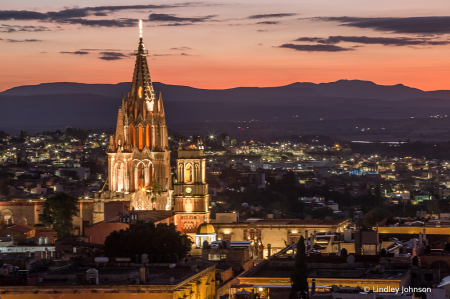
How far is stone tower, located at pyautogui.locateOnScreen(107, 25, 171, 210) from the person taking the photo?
87938 mm

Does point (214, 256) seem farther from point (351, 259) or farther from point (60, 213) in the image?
point (60, 213)

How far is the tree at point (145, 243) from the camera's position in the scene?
2253 inches

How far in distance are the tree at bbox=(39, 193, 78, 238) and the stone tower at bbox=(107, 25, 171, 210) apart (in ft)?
13.1

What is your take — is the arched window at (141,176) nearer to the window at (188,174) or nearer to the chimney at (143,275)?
the window at (188,174)

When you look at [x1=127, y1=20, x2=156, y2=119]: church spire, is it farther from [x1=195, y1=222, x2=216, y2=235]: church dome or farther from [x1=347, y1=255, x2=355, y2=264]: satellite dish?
[x1=347, y1=255, x2=355, y2=264]: satellite dish

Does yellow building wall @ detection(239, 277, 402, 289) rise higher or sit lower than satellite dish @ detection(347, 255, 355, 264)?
lower

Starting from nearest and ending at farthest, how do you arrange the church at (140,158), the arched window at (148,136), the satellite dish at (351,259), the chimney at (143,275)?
1. the chimney at (143,275)
2. the satellite dish at (351,259)
3. the church at (140,158)
4. the arched window at (148,136)

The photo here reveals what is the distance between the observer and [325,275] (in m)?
41.3

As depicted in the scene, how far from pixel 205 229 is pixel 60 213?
12362mm

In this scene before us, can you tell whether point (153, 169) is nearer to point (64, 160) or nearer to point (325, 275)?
point (325, 275)

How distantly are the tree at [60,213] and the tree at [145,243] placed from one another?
66.6ft

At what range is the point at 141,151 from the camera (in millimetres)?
89250

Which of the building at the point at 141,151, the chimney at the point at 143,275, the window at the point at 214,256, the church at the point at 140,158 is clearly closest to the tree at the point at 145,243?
the window at the point at 214,256

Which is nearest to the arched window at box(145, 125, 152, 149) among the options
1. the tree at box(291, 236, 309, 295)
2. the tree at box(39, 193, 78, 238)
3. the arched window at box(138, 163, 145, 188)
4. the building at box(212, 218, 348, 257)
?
the arched window at box(138, 163, 145, 188)
